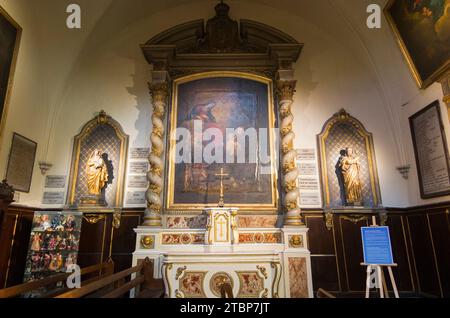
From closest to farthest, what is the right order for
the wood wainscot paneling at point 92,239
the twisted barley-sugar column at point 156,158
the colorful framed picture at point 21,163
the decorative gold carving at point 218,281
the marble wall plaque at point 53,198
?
the decorative gold carving at point 218,281 → the wood wainscot paneling at point 92,239 → the colorful framed picture at point 21,163 → the twisted barley-sugar column at point 156,158 → the marble wall plaque at point 53,198

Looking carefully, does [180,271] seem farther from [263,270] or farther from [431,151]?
[431,151]

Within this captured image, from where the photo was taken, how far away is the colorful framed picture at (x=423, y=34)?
4.45m

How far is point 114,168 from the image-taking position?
6.09 meters

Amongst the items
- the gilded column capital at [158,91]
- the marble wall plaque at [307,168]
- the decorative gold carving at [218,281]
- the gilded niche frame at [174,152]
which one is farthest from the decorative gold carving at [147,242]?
the marble wall plaque at [307,168]

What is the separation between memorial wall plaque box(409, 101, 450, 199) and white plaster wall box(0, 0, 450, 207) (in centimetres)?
28

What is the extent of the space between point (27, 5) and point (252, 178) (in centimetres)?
565

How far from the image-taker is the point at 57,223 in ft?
15.4

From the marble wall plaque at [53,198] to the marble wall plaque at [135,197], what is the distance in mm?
1441

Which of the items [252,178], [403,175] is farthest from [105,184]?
[403,175]

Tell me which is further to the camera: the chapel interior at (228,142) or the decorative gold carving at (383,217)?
the decorative gold carving at (383,217)

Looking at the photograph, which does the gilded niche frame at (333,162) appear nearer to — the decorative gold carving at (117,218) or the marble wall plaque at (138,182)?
the marble wall plaque at (138,182)

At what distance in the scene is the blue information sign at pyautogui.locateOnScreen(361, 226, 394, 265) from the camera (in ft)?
12.9

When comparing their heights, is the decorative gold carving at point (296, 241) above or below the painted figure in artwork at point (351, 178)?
below
